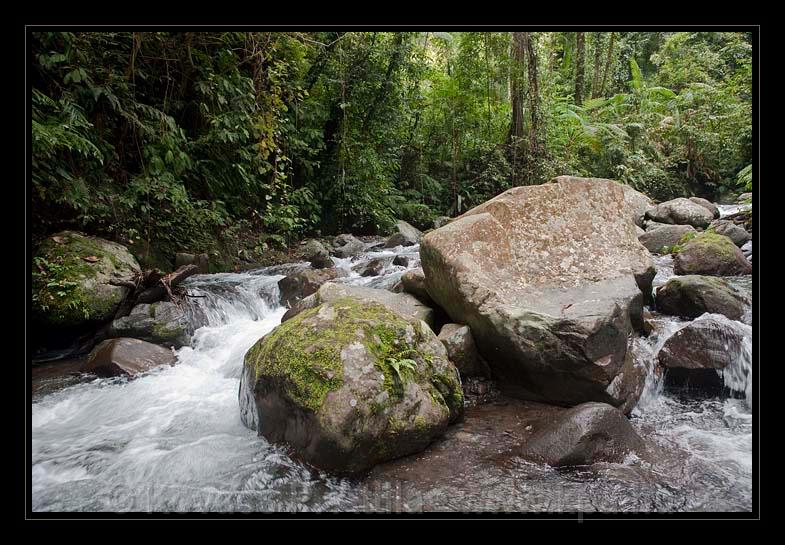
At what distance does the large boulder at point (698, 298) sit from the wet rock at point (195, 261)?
7.07 m

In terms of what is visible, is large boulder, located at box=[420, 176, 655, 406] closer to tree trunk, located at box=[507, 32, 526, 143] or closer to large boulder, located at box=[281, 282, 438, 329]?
large boulder, located at box=[281, 282, 438, 329]

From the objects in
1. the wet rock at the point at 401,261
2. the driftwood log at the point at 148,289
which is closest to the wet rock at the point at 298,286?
the driftwood log at the point at 148,289

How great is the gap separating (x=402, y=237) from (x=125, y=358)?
710 centimetres

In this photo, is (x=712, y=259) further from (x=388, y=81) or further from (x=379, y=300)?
(x=388, y=81)

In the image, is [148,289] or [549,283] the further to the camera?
[148,289]

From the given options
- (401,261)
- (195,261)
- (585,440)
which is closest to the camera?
(585,440)

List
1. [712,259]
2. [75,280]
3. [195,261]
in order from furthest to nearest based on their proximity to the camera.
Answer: [195,261] < [712,259] < [75,280]

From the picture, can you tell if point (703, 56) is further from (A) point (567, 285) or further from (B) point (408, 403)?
(B) point (408, 403)

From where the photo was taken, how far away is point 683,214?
9.82 metres

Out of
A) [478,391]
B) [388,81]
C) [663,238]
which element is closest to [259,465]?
[478,391]

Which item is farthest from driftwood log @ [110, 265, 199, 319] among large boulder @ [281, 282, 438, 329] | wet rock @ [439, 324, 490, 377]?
wet rock @ [439, 324, 490, 377]

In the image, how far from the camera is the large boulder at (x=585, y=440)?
2771mm

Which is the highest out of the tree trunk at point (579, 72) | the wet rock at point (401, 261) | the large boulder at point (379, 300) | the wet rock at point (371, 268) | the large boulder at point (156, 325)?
the tree trunk at point (579, 72)

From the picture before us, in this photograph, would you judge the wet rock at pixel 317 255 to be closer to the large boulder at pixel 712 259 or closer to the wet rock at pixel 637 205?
the large boulder at pixel 712 259
